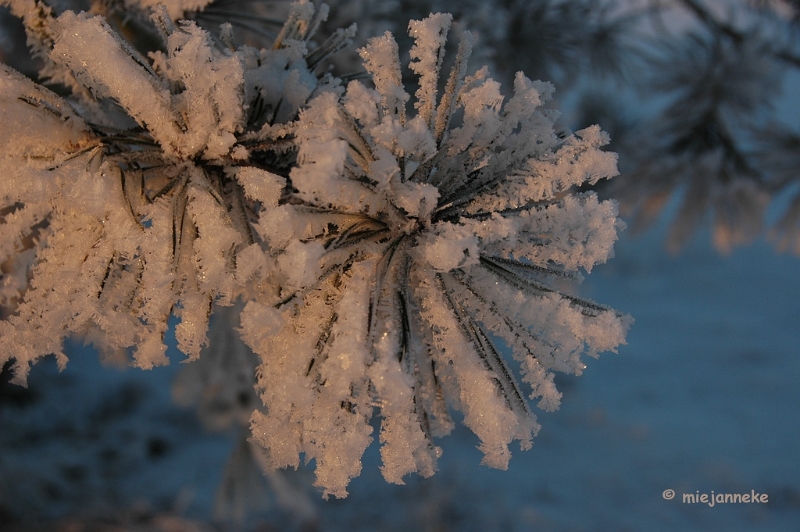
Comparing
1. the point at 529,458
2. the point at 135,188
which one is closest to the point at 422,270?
the point at 135,188

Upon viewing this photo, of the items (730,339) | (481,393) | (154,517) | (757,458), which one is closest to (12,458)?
(154,517)

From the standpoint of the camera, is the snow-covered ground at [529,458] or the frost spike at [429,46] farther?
the snow-covered ground at [529,458]

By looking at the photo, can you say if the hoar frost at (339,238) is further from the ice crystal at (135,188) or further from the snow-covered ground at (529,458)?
the snow-covered ground at (529,458)

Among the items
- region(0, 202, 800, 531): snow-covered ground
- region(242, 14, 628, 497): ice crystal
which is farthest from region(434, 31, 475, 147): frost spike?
region(0, 202, 800, 531): snow-covered ground

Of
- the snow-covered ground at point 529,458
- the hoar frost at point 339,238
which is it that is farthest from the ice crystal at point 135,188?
the snow-covered ground at point 529,458

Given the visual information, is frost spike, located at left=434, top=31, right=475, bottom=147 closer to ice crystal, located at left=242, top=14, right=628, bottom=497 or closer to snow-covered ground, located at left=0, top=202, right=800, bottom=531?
ice crystal, located at left=242, top=14, right=628, bottom=497

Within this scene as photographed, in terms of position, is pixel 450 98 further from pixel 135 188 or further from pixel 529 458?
pixel 529 458
